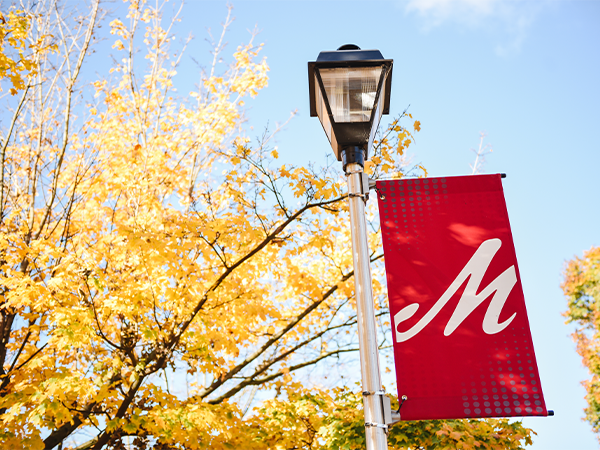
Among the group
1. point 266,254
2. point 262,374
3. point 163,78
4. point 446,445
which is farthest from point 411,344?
point 163,78

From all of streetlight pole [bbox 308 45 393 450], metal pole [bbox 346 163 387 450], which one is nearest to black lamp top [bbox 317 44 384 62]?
streetlight pole [bbox 308 45 393 450]

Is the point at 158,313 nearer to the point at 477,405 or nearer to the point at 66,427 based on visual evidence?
the point at 66,427

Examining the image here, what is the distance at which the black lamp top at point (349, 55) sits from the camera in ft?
10.5

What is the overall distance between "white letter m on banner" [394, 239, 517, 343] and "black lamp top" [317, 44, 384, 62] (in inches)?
63.2

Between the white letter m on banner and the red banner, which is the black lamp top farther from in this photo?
the white letter m on banner

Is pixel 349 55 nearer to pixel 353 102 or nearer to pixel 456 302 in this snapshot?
pixel 353 102

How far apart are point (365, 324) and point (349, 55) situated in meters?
1.96

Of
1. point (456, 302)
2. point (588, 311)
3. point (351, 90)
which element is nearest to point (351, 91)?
point (351, 90)

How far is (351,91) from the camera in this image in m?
3.27

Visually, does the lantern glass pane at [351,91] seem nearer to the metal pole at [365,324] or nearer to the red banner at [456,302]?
the metal pole at [365,324]

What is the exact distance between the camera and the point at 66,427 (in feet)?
22.0

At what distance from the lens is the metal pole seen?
2.56 meters

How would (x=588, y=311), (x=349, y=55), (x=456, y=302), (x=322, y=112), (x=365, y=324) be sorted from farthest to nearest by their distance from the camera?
(x=588, y=311) < (x=322, y=112) < (x=349, y=55) < (x=456, y=302) < (x=365, y=324)

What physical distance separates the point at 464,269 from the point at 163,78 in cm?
867
